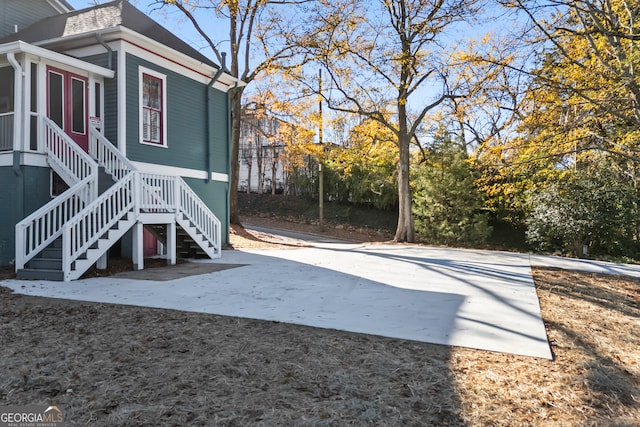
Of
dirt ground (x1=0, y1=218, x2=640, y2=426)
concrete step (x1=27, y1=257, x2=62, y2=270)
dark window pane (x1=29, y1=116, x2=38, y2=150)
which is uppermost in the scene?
dark window pane (x1=29, y1=116, x2=38, y2=150)

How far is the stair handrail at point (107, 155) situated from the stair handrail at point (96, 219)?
0.80m

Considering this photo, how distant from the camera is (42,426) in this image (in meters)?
2.43

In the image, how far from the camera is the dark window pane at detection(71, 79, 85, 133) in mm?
9344

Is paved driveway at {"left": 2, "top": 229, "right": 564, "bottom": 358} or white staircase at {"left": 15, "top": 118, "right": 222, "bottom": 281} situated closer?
paved driveway at {"left": 2, "top": 229, "right": 564, "bottom": 358}

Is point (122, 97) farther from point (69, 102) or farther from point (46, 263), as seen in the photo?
point (46, 263)

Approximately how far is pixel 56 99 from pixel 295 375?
8.64m

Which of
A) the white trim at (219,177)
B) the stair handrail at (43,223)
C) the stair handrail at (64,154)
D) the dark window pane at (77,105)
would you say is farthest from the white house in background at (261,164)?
the stair handrail at (43,223)

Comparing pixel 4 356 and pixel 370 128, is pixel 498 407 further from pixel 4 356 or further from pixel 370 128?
pixel 370 128

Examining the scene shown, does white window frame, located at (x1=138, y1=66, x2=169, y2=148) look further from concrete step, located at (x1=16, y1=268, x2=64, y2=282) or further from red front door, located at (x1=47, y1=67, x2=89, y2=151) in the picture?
concrete step, located at (x1=16, y1=268, x2=64, y2=282)

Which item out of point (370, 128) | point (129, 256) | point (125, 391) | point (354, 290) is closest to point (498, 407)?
point (125, 391)

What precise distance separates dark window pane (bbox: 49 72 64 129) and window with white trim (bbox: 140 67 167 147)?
5.24ft

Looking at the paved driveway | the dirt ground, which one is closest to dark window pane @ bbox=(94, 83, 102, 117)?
the paved driveway

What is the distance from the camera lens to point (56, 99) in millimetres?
8984

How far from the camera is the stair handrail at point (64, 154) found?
8199mm
